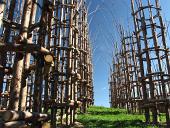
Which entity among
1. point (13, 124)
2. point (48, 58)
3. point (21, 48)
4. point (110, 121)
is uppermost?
point (21, 48)

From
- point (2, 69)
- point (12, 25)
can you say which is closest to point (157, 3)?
point (12, 25)

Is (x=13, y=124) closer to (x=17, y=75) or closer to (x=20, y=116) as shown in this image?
(x=20, y=116)

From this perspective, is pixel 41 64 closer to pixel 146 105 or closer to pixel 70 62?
pixel 70 62

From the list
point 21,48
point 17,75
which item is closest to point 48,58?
point 21,48

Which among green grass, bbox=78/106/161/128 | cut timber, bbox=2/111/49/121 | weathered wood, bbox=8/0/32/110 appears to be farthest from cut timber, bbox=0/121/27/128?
green grass, bbox=78/106/161/128

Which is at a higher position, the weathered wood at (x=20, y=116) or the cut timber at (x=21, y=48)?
the cut timber at (x=21, y=48)

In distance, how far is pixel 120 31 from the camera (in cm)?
2775

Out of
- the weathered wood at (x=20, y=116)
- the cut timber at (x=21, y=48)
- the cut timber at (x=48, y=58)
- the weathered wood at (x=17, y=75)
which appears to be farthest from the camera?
the cut timber at (x=48, y=58)

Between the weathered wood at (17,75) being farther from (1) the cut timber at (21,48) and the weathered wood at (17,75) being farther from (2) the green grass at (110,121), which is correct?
(2) the green grass at (110,121)

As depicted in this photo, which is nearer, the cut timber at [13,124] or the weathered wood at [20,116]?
the cut timber at [13,124]

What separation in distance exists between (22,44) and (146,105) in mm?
8696

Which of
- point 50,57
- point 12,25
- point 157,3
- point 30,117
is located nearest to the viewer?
point 30,117

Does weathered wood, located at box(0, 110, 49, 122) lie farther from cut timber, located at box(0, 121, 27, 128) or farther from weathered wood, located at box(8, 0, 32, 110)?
weathered wood, located at box(8, 0, 32, 110)

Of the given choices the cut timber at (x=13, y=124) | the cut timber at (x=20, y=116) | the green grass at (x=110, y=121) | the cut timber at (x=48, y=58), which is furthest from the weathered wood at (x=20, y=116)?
the green grass at (x=110, y=121)
